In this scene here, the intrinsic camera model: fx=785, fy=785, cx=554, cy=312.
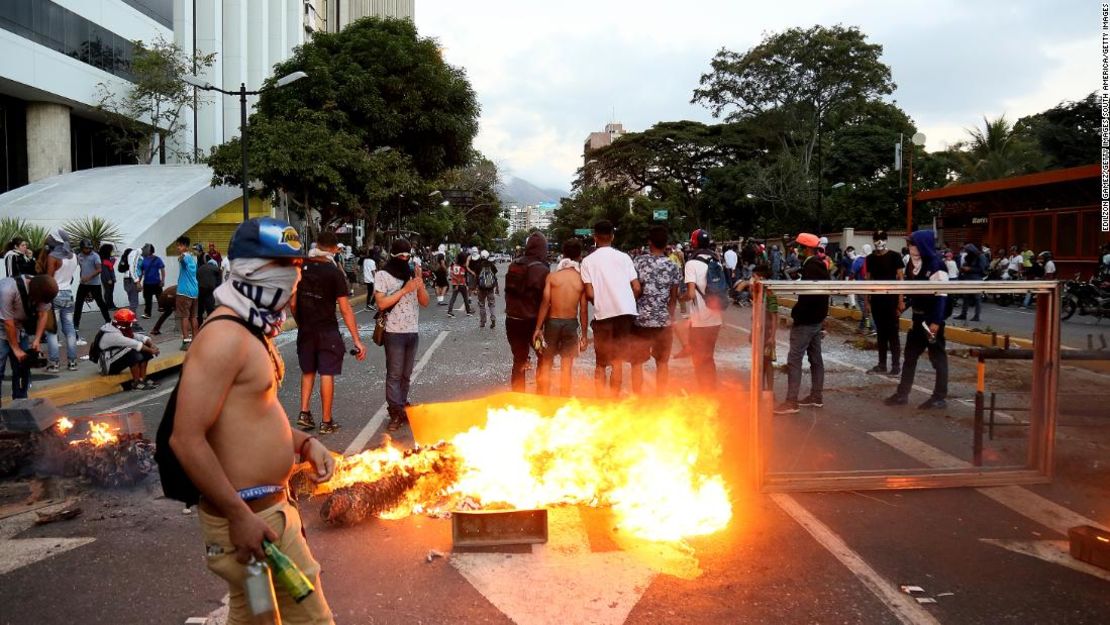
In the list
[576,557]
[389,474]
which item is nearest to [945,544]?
[576,557]

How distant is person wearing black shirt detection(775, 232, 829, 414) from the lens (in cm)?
798

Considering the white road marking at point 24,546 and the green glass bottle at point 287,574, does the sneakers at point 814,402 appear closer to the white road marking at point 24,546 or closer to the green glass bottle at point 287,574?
the white road marking at point 24,546

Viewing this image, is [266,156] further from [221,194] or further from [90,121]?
[90,121]

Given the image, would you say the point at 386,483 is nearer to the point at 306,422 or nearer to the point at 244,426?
the point at 306,422

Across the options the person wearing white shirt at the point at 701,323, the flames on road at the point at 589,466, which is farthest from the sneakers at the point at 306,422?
the person wearing white shirt at the point at 701,323

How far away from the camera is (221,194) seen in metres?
34.1

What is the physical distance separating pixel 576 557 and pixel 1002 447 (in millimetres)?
4667

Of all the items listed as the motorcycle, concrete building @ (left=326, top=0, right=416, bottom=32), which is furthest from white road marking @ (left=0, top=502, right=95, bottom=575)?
concrete building @ (left=326, top=0, right=416, bottom=32)

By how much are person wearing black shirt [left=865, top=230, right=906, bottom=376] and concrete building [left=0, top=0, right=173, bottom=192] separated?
31860mm

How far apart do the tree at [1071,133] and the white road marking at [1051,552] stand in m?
38.5

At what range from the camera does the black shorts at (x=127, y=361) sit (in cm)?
990

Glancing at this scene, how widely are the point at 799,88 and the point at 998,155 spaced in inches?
474

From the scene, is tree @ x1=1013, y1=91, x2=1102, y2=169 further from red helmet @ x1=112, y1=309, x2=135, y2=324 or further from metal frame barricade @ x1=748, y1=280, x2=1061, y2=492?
red helmet @ x1=112, y1=309, x2=135, y2=324

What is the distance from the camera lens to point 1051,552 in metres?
4.45
